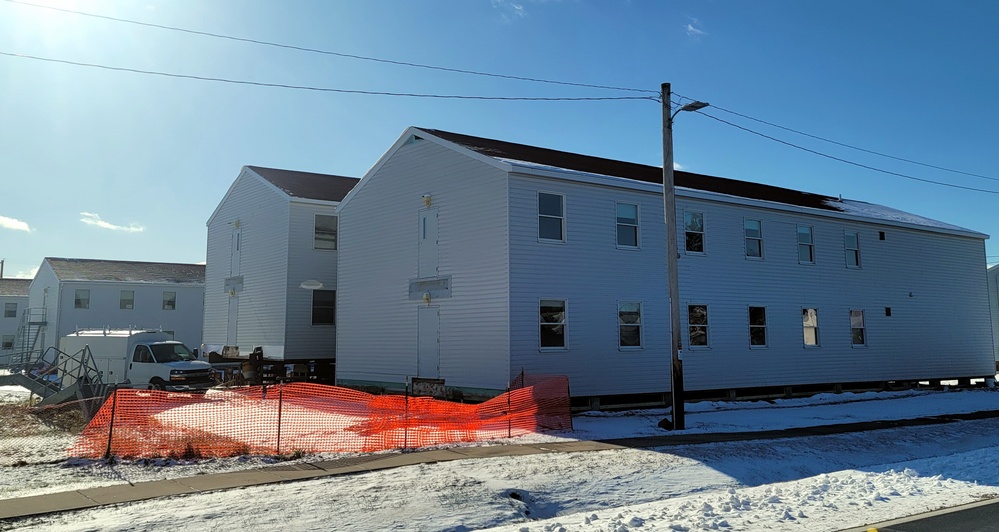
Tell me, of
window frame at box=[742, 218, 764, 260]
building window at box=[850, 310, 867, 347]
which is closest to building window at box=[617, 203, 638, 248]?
window frame at box=[742, 218, 764, 260]

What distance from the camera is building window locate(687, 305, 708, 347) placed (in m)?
23.5

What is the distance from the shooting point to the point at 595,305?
21.3m

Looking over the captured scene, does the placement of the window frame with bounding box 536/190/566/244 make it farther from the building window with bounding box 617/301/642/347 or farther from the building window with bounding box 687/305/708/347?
the building window with bounding box 687/305/708/347

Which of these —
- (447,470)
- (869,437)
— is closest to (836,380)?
(869,437)

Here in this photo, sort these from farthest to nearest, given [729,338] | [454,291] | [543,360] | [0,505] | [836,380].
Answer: [836,380]
[729,338]
[454,291]
[543,360]
[0,505]

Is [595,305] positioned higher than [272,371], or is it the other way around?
[595,305]

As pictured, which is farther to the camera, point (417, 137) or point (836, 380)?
point (836, 380)

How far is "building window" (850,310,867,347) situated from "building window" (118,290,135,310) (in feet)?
146

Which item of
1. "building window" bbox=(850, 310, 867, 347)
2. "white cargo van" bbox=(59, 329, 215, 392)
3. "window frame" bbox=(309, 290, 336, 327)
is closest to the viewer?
"white cargo van" bbox=(59, 329, 215, 392)

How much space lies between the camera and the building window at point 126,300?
5006 cm

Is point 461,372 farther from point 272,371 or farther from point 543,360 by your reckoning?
point 272,371

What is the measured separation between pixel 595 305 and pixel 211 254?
22.8 m

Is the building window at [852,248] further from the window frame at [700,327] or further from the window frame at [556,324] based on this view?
the window frame at [556,324]

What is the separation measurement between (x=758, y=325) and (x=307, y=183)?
66.6 feet
